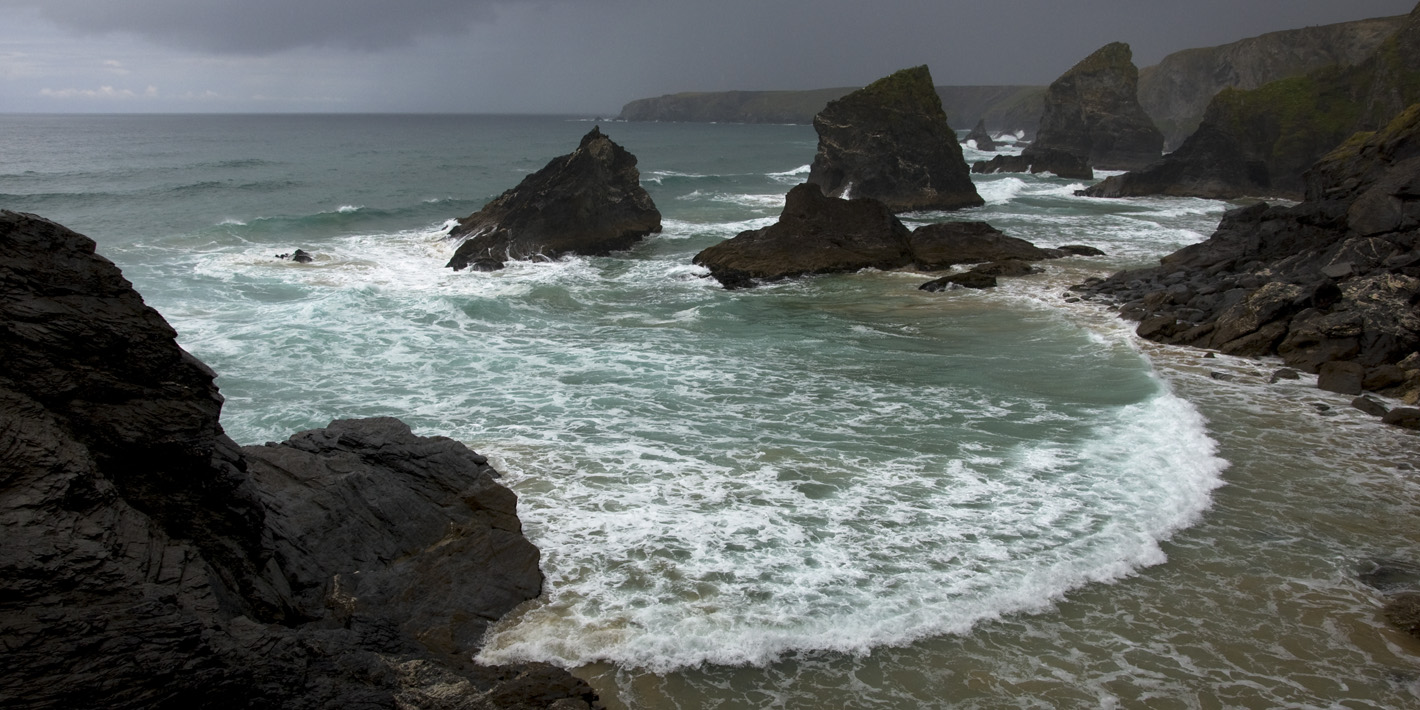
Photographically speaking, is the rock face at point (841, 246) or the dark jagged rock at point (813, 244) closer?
the dark jagged rock at point (813, 244)

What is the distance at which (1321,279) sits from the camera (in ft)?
59.1

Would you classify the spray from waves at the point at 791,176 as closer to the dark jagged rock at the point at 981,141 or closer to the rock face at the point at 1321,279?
the dark jagged rock at the point at 981,141

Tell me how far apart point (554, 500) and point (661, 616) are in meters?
2.92

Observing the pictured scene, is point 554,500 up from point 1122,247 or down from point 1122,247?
down

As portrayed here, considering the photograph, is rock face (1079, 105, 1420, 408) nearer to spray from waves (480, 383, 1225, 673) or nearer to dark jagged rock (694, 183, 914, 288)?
spray from waves (480, 383, 1225, 673)

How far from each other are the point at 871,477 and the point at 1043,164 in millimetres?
59795

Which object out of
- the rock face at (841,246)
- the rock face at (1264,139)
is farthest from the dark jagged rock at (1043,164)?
the rock face at (841,246)

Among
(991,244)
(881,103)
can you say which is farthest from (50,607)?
(881,103)

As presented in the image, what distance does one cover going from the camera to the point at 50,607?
14.4 feet

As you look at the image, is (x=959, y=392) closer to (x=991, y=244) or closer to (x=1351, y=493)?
(x=1351, y=493)

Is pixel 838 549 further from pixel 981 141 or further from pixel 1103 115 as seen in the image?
pixel 981 141

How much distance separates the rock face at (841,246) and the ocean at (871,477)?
3.36 ft

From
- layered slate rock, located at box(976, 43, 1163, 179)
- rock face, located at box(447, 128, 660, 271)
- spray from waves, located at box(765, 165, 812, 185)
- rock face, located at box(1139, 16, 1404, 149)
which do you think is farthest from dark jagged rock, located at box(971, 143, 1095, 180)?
rock face, located at box(447, 128, 660, 271)

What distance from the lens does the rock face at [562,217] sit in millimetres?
29234
